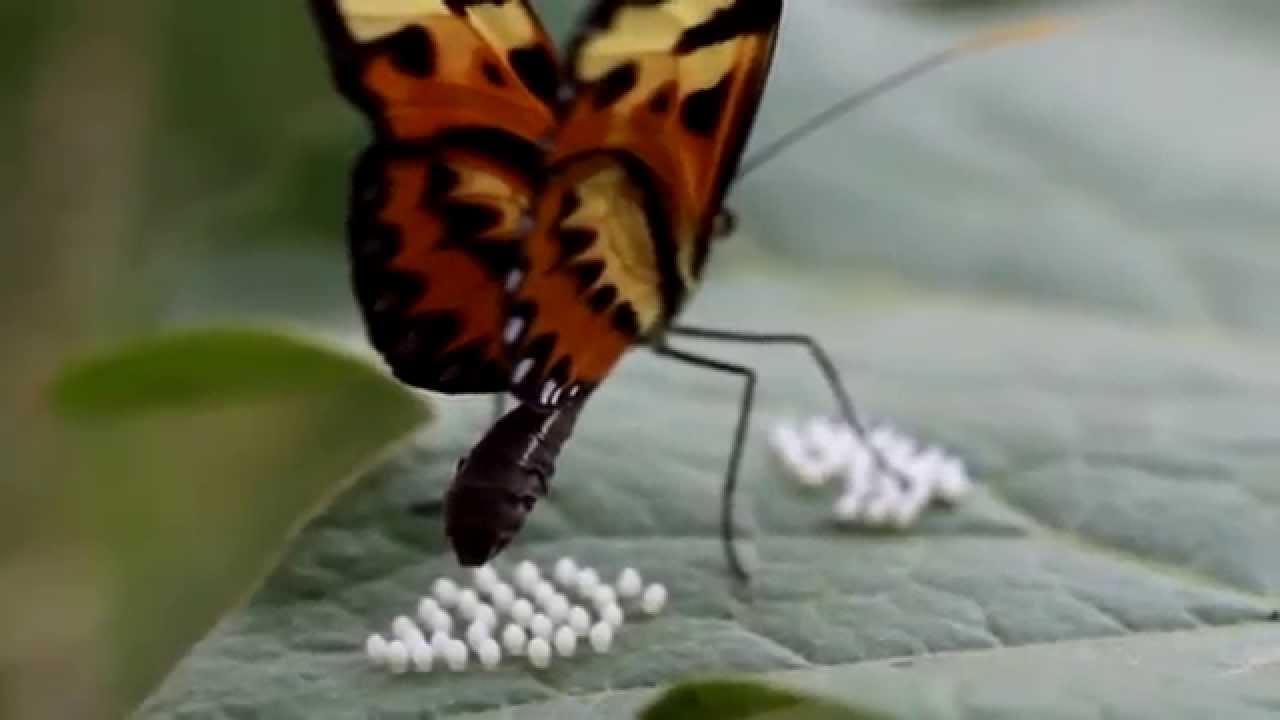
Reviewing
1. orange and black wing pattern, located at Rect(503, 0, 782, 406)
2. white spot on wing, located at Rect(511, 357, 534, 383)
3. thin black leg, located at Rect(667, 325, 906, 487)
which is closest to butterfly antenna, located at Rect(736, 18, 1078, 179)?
thin black leg, located at Rect(667, 325, 906, 487)

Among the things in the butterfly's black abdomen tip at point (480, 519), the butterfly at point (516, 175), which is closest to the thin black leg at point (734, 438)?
the butterfly at point (516, 175)

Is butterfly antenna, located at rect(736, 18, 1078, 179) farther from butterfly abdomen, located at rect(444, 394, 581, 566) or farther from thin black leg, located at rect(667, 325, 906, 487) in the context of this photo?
butterfly abdomen, located at rect(444, 394, 581, 566)

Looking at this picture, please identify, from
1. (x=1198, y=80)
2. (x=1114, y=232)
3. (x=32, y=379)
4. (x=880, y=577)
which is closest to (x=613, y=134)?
(x=880, y=577)

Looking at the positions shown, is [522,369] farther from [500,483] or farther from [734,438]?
[734,438]

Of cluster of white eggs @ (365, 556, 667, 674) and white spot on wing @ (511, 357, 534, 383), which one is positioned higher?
white spot on wing @ (511, 357, 534, 383)

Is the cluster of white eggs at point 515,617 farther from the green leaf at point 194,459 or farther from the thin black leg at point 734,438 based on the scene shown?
the green leaf at point 194,459

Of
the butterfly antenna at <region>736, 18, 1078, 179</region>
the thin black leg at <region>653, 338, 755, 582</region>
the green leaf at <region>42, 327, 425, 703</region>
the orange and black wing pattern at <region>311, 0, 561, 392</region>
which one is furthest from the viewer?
the butterfly antenna at <region>736, 18, 1078, 179</region>

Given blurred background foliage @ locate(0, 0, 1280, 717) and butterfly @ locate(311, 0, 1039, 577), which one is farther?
blurred background foliage @ locate(0, 0, 1280, 717)
